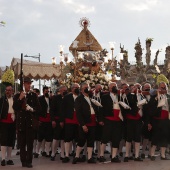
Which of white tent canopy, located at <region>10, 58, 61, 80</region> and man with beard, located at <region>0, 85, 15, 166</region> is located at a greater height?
white tent canopy, located at <region>10, 58, 61, 80</region>

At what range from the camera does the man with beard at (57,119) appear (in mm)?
9695

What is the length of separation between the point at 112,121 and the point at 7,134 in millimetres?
2489

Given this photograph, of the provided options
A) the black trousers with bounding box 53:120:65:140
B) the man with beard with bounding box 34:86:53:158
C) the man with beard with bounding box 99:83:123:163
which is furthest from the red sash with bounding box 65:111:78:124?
the man with beard with bounding box 34:86:53:158

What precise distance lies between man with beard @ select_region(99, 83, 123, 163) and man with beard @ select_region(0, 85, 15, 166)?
2170 mm

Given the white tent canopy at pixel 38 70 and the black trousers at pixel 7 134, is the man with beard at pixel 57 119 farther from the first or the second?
the white tent canopy at pixel 38 70

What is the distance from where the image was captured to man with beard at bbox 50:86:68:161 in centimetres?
970

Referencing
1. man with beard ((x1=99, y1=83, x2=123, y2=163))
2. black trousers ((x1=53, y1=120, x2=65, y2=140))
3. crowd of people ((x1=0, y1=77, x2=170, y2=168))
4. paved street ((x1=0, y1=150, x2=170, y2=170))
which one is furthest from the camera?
black trousers ((x1=53, y1=120, x2=65, y2=140))

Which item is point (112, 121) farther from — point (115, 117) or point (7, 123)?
point (7, 123)

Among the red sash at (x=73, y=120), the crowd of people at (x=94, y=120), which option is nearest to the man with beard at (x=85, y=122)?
the crowd of people at (x=94, y=120)

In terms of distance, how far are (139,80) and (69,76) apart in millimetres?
19302

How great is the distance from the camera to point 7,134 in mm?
8914

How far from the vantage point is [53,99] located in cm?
1027

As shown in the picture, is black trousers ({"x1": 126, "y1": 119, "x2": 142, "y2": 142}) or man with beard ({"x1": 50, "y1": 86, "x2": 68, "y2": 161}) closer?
black trousers ({"x1": 126, "y1": 119, "x2": 142, "y2": 142})

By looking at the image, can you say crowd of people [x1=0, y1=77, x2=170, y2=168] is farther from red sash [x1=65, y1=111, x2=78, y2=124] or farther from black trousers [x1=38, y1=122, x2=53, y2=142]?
black trousers [x1=38, y1=122, x2=53, y2=142]
